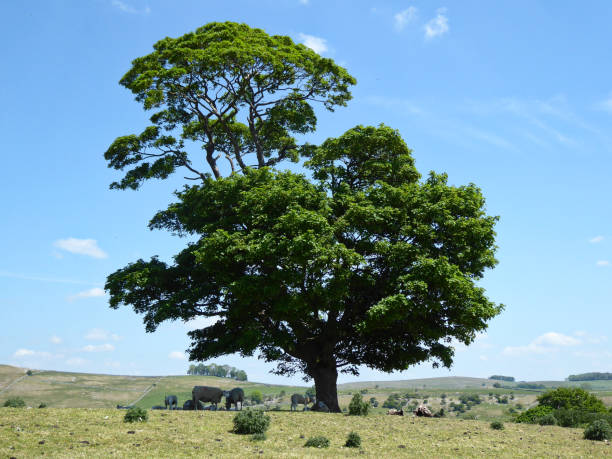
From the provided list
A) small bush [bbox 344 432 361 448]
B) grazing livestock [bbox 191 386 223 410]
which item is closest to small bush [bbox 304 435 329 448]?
small bush [bbox 344 432 361 448]

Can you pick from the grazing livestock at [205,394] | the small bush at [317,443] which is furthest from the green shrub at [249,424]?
the grazing livestock at [205,394]

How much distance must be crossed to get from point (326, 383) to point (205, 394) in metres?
7.34

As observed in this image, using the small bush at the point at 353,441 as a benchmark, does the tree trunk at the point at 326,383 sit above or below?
above

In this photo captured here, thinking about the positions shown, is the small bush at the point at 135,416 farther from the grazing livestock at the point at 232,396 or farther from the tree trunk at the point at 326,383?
the tree trunk at the point at 326,383

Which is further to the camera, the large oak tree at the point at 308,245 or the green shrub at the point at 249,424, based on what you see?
the large oak tree at the point at 308,245

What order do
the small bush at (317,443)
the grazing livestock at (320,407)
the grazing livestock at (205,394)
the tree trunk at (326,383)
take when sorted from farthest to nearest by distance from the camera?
the tree trunk at (326,383) < the grazing livestock at (320,407) < the grazing livestock at (205,394) < the small bush at (317,443)

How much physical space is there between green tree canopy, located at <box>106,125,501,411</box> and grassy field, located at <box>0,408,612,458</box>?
234 inches

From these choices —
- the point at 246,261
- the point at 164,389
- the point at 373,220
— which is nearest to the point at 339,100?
the point at 373,220

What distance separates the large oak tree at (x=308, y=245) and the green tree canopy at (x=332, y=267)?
9 cm

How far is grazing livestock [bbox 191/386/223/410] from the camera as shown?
28672 mm

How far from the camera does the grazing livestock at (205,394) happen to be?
28.7 m

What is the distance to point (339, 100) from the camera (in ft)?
124

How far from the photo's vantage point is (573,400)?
139 feet

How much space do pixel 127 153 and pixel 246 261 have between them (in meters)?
15.6
